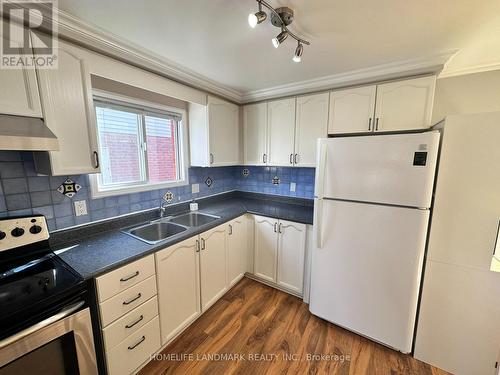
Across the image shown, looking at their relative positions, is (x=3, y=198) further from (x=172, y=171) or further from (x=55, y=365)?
(x=172, y=171)

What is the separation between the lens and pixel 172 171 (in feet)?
7.40

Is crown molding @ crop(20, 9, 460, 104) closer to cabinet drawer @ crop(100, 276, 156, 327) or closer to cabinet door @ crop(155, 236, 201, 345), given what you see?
cabinet door @ crop(155, 236, 201, 345)

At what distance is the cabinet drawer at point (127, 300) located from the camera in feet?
3.87

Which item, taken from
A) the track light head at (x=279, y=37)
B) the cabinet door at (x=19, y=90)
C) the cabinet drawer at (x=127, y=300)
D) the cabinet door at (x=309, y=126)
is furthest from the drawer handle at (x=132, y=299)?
the cabinet door at (x=309, y=126)

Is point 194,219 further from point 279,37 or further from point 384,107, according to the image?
point 384,107

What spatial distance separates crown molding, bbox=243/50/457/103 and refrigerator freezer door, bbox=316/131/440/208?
683 millimetres

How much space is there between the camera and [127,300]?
1279 mm

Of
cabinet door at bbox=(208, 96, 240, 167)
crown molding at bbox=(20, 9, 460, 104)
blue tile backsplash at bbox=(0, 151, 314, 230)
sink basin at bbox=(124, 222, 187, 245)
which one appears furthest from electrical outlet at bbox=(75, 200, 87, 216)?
cabinet door at bbox=(208, 96, 240, 167)

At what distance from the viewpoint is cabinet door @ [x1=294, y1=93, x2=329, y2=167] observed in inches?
82.2

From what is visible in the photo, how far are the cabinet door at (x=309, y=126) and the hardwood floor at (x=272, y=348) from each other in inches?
60.9

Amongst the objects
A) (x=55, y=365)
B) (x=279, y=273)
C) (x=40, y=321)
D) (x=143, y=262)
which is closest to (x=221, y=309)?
(x=279, y=273)

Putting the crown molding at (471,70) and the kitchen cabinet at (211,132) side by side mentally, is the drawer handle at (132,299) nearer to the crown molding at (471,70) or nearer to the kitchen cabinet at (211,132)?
the kitchen cabinet at (211,132)

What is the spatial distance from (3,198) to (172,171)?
1230 mm

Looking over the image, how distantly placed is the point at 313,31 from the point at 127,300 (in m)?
2.03
